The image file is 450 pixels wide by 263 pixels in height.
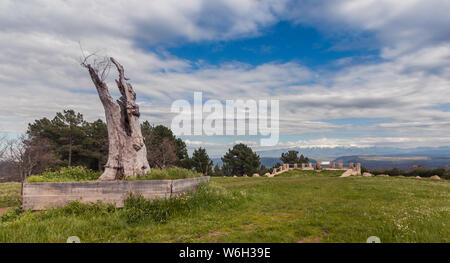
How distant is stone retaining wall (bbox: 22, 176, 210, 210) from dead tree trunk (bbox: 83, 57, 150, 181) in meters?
2.14

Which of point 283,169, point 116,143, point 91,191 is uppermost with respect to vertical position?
point 116,143

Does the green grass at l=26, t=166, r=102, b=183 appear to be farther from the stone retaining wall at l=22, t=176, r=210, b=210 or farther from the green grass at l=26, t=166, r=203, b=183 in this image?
the stone retaining wall at l=22, t=176, r=210, b=210

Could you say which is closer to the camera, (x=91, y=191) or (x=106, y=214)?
(x=106, y=214)

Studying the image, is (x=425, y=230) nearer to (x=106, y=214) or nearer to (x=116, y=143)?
(x=106, y=214)

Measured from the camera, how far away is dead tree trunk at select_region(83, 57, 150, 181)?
11148mm

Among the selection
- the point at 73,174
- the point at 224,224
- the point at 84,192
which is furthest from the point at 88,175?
the point at 224,224

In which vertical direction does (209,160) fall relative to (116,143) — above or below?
below

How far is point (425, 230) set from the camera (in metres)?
5.56

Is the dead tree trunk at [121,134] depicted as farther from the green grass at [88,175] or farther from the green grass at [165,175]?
the green grass at [88,175]

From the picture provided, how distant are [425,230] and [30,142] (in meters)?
39.9

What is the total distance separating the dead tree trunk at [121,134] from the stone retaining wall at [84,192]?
2136mm

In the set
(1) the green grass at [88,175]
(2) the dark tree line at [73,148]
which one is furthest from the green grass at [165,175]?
(2) the dark tree line at [73,148]
